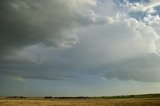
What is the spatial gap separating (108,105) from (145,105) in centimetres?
883

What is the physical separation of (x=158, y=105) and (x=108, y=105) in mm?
11671

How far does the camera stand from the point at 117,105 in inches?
2520

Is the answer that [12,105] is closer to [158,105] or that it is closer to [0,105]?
[0,105]

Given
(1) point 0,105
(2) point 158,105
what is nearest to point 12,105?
(1) point 0,105

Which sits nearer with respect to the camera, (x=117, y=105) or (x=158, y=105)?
(x=158, y=105)

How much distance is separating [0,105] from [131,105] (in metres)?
32.7

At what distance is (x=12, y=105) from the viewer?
67.2m

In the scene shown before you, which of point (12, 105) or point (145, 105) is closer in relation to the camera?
point (145, 105)

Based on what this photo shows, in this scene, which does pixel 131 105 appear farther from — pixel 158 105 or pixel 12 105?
pixel 12 105

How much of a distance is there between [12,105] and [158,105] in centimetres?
3568

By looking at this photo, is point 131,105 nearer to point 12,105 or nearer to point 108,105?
point 108,105

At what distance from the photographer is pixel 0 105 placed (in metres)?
67.1

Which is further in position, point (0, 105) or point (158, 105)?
point (0, 105)

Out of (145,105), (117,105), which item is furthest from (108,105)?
(145,105)
